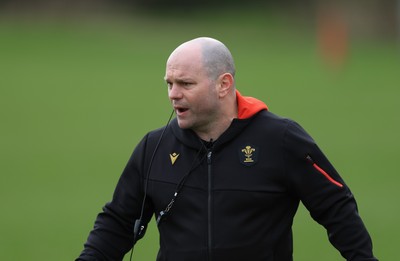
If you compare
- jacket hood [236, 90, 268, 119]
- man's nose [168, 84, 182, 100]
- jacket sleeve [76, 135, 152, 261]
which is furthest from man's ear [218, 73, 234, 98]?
jacket sleeve [76, 135, 152, 261]

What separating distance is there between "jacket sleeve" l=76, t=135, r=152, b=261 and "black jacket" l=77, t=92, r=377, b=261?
0.17 feet

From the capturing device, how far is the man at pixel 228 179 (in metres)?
5.36

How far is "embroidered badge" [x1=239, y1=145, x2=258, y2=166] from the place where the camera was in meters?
5.43

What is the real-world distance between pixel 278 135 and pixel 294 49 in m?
35.2

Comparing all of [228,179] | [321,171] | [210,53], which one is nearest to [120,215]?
[228,179]

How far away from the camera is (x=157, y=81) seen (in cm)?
3203

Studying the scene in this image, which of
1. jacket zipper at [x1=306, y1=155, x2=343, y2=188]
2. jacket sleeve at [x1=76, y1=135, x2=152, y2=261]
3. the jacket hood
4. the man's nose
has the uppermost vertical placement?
the man's nose

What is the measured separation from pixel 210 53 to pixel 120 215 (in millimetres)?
1047

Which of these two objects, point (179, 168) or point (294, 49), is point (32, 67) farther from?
point (179, 168)

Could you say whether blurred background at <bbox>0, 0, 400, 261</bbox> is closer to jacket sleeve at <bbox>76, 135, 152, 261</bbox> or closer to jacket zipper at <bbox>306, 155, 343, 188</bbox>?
jacket sleeve at <bbox>76, 135, 152, 261</bbox>

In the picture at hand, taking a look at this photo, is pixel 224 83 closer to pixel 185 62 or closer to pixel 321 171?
pixel 185 62

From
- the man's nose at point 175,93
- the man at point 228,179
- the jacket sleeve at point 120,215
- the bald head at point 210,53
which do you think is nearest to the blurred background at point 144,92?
the jacket sleeve at point 120,215

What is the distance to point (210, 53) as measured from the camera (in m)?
5.44

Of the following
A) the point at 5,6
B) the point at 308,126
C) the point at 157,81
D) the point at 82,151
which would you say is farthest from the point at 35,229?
the point at 5,6
